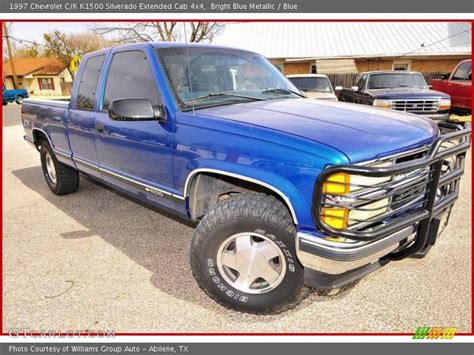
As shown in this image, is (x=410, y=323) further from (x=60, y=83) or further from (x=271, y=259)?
(x=60, y=83)

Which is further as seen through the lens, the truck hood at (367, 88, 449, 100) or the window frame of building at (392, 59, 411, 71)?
the window frame of building at (392, 59, 411, 71)

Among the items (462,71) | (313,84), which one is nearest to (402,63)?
(462,71)

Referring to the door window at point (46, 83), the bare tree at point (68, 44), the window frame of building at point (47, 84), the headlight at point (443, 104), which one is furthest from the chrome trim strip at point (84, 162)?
the door window at point (46, 83)

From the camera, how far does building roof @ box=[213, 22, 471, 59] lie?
21625 millimetres

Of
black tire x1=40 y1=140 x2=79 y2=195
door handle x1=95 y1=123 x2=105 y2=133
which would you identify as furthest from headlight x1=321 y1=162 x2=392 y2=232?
black tire x1=40 y1=140 x2=79 y2=195

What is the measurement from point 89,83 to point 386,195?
3.51 metres

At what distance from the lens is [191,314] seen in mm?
2613

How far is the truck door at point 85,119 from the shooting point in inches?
154

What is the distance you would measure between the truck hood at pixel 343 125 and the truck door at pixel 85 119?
5.79 ft

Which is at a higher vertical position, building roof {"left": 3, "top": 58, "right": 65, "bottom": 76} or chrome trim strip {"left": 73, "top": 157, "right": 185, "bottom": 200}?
building roof {"left": 3, "top": 58, "right": 65, "bottom": 76}

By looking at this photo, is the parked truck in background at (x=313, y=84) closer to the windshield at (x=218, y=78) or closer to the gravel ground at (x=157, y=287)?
the gravel ground at (x=157, y=287)

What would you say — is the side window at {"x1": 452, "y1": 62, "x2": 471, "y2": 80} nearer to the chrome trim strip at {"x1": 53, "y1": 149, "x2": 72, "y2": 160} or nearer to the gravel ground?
the gravel ground

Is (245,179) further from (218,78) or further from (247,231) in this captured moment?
(218,78)

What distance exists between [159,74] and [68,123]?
198 centimetres
